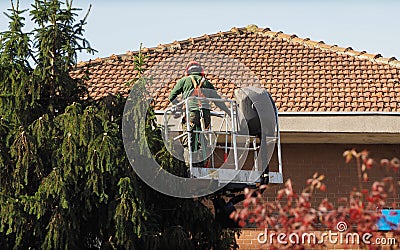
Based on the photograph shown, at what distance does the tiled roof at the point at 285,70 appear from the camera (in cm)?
1438

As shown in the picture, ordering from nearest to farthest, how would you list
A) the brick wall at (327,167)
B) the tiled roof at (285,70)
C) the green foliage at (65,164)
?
the green foliage at (65,164) → the brick wall at (327,167) → the tiled roof at (285,70)

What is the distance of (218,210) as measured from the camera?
10.2 metres

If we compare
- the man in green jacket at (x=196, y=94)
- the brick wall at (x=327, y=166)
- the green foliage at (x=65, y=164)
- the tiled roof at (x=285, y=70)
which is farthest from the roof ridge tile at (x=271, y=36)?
the man in green jacket at (x=196, y=94)

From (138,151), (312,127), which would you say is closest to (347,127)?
(312,127)

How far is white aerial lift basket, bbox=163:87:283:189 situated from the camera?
895cm

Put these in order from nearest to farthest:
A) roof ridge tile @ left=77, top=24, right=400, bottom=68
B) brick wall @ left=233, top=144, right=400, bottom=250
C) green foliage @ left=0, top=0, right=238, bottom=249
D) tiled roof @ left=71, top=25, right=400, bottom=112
A: green foliage @ left=0, top=0, right=238, bottom=249
brick wall @ left=233, top=144, right=400, bottom=250
tiled roof @ left=71, top=25, right=400, bottom=112
roof ridge tile @ left=77, top=24, right=400, bottom=68

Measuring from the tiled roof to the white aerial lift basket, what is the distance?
13.5 ft

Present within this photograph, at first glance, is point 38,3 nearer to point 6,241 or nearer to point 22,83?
point 22,83

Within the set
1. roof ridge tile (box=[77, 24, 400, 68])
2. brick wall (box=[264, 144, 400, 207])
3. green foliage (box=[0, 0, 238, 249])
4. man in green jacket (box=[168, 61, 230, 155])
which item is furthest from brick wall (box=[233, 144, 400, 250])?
man in green jacket (box=[168, 61, 230, 155])

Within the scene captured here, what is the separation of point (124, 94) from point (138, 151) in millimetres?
1364

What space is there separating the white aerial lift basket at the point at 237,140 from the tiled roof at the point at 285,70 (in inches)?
162

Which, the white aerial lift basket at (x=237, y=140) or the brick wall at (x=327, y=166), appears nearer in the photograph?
the white aerial lift basket at (x=237, y=140)

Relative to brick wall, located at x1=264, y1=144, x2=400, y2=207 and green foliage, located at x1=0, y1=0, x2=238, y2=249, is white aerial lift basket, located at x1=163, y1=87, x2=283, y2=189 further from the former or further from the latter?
brick wall, located at x1=264, y1=144, x2=400, y2=207

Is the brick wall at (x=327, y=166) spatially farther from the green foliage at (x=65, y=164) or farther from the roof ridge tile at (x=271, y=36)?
the green foliage at (x=65, y=164)
